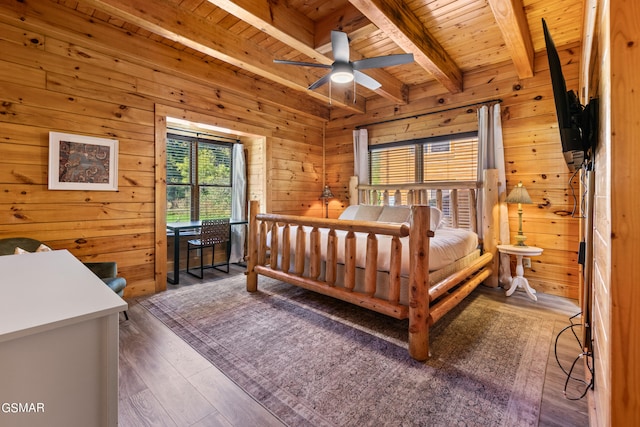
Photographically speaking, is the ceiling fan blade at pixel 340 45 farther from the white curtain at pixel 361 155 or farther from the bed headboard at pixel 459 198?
the white curtain at pixel 361 155

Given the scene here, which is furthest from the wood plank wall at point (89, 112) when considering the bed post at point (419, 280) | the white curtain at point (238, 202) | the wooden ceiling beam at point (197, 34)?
the bed post at point (419, 280)

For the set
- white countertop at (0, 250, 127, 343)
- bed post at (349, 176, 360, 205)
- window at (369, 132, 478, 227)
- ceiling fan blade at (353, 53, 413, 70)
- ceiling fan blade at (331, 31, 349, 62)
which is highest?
ceiling fan blade at (331, 31, 349, 62)

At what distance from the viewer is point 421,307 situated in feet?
6.48

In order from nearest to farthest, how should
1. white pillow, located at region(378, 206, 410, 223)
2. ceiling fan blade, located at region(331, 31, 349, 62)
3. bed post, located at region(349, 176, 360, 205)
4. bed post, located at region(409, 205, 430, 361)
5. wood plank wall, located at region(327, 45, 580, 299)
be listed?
bed post, located at region(409, 205, 430, 361) < ceiling fan blade, located at region(331, 31, 349, 62) < wood plank wall, located at region(327, 45, 580, 299) < white pillow, located at region(378, 206, 410, 223) < bed post, located at region(349, 176, 360, 205)

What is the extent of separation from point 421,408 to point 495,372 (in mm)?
646

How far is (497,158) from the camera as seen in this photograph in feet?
11.5

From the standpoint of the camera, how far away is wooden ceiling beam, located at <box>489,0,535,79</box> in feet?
7.05

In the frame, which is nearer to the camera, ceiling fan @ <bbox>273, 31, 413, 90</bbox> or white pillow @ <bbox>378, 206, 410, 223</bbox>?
ceiling fan @ <bbox>273, 31, 413, 90</bbox>

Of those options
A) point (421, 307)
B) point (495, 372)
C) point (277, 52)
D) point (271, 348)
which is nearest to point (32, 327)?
point (271, 348)

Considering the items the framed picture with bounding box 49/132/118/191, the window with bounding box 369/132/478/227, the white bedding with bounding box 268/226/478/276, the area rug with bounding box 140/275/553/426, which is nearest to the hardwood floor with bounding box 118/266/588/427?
the area rug with bounding box 140/275/553/426

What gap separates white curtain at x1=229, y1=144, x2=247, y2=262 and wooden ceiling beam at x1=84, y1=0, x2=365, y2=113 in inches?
66.6

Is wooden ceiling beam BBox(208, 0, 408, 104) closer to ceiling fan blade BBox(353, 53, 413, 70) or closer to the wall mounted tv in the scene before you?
ceiling fan blade BBox(353, 53, 413, 70)

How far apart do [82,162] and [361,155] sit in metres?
3.68

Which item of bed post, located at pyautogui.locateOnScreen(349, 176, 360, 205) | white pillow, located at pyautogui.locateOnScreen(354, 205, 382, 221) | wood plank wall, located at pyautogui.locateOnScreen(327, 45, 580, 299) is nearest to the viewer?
wood plank wall, located at pyautogui.locateOnScreen(327, 45, 580, 299)
